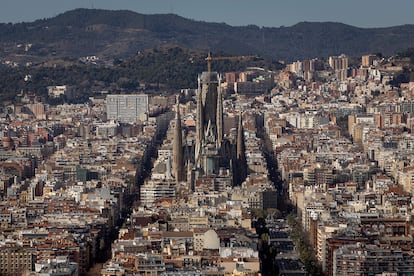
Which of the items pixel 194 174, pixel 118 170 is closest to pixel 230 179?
pixel 194 174

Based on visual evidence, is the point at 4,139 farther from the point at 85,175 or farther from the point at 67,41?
the point at 67,41

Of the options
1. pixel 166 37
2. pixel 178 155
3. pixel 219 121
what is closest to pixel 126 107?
pixel 219 121

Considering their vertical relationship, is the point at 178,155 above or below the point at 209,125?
below

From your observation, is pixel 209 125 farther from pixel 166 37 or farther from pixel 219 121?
pixel 166 37

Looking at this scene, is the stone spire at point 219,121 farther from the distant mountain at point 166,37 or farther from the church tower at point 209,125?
the distant mountain at point 166,37

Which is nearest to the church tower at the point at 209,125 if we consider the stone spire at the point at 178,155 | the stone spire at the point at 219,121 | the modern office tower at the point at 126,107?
the stone spire at the point at 219,121
